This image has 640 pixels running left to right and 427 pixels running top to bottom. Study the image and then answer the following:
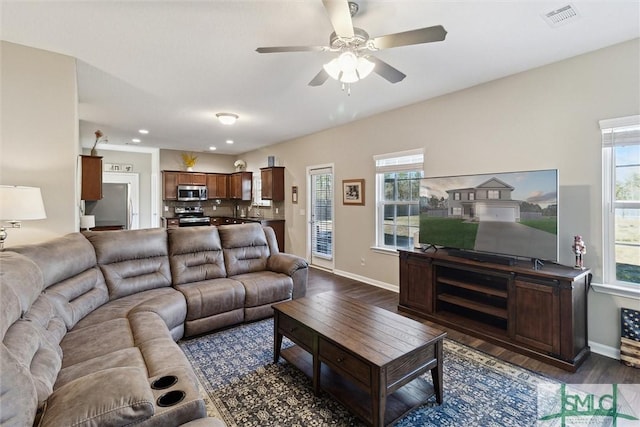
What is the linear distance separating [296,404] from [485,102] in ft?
11.9

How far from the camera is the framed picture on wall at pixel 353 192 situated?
5148 millimetres

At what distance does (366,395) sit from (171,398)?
1.22 metres

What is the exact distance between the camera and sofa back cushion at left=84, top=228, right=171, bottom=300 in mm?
2938

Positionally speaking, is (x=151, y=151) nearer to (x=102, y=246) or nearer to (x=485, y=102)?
(x=102, y=246)

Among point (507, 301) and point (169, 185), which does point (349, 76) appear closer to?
point (507, 301)

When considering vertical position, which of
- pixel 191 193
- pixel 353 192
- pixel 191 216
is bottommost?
pixel 191 216

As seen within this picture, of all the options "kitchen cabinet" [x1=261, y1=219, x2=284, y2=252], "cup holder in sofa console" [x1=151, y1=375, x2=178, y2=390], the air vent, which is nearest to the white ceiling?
the air vent

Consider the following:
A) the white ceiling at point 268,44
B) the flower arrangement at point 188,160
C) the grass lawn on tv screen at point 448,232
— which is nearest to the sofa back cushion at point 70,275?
the white ceiling at point 268,44

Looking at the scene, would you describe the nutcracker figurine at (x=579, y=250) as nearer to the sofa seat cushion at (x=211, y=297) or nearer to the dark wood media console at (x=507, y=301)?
the dark wood media console at (x=507, y=301)

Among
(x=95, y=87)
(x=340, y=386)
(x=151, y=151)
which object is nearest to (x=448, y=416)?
(x=340, y=386)

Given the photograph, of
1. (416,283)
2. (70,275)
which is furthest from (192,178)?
(416,283)

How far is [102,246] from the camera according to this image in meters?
2.97

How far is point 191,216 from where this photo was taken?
8.31 meters

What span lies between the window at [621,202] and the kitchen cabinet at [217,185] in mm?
8032
